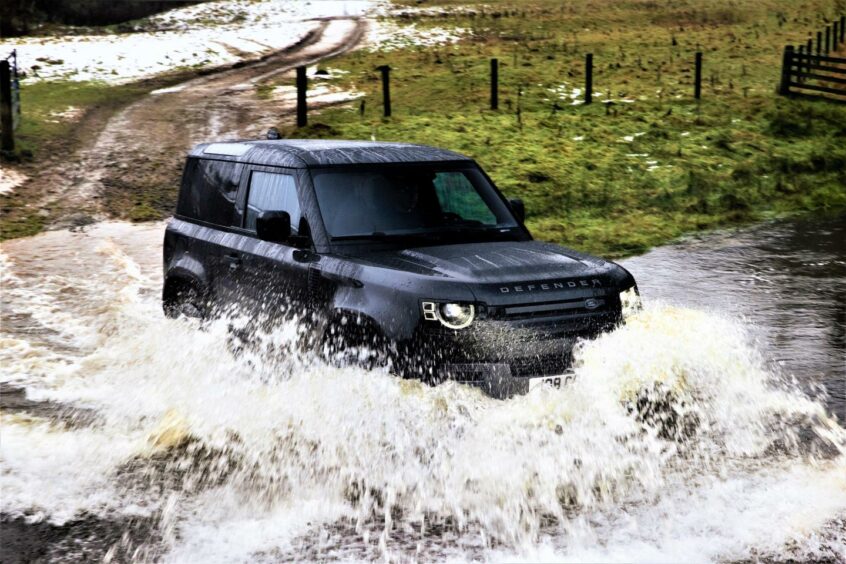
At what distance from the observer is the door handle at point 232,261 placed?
25.9 feet

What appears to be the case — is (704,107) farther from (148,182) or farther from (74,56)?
(74,56)

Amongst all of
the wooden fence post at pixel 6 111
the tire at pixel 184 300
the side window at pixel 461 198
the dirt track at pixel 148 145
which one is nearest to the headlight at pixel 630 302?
the side window at pixel 461 198

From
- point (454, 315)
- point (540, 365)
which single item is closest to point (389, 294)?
point (454, 315)

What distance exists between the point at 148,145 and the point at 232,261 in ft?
46.5

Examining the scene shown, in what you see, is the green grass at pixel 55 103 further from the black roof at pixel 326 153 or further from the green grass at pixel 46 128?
the black roof at pixel 326 153

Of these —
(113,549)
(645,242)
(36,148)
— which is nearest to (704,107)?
(645,242)

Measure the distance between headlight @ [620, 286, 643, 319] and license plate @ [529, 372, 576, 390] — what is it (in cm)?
70

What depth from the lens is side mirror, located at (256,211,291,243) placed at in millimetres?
7078

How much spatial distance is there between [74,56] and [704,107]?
60.2ft

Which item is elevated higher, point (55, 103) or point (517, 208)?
point (517, 208)

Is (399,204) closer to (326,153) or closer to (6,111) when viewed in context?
(326,153)

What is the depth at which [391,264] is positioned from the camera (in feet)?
22.0

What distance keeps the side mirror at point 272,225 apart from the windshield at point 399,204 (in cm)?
26

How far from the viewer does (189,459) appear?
693cm
